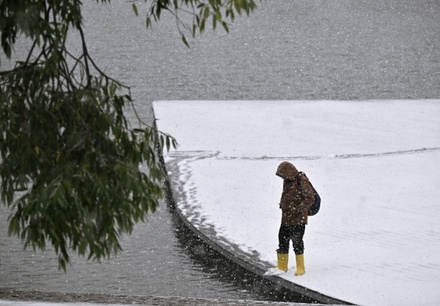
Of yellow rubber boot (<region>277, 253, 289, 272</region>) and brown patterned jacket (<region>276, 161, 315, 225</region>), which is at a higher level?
brown patterned jacket (<region>276, 161, 315, 225</region>)

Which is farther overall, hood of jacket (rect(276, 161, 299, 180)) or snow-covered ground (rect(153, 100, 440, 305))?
snow-covered ground (rect(153, 100, 440, 305))

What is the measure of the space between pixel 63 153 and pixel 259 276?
5.51 meters

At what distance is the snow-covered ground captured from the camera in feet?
34.4

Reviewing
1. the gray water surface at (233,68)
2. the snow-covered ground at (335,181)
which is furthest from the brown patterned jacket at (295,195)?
the gray water surface at (233,68)

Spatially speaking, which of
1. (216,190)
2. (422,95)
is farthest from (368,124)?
(422,95)

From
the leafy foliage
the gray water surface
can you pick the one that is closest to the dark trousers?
the gray water surface

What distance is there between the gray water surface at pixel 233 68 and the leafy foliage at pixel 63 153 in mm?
5236

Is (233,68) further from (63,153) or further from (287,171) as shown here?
(63,153)

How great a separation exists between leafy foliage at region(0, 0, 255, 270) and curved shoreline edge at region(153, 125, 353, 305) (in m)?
4.04

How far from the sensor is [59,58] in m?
5.76

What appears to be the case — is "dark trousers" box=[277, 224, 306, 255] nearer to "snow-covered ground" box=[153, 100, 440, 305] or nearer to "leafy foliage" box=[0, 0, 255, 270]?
"snow-covered ground" box=[153, 100, 440, 305]

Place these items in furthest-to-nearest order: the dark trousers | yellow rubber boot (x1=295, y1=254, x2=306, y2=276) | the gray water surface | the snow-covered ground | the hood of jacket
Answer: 1. the gray water surface
2. the snow-covered ground
3. yellow rubber boot (x1=295, y1=254, x2=306, y2=276)
4. the dark trousers
5. the hood of jacket

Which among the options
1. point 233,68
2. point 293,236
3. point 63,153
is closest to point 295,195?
point 293,236

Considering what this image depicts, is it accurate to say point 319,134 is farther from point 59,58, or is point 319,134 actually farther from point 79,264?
point 59,58
